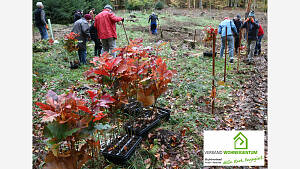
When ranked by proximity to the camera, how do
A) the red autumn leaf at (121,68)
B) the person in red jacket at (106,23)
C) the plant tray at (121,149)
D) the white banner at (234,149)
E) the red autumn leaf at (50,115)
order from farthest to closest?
1. the person in red jacket at (106,23)
2. the white banner at (234,149)
3. the plant tray at (121,149)
4. the red autumn leaf at (121,68)
5. the red autumn leaf at (50,115)

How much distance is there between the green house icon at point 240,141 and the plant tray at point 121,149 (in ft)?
4.24

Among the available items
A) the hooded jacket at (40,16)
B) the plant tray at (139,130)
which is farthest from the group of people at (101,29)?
the plant tray at (139,130)

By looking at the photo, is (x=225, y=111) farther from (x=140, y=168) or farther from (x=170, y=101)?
(x=140, y=168)

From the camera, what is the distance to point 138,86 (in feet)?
9.86

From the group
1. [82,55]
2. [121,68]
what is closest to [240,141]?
[121,68]

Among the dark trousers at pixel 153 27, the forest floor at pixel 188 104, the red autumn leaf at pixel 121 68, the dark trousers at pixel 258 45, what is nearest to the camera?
the red autumn leaf at pixel 121 68

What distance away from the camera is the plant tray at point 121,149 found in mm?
2525

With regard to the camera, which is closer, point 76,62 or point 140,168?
point 140,168

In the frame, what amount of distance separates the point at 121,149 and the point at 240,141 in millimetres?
1586

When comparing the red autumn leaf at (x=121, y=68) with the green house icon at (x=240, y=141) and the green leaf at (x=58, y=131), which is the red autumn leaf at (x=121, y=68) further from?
the green house icon at (x=240, y=141)

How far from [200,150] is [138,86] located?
1.31 meters

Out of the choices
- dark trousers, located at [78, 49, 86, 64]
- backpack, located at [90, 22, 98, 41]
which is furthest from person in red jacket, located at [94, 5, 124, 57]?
dark trousers, located at [78, 49, 86, 64]

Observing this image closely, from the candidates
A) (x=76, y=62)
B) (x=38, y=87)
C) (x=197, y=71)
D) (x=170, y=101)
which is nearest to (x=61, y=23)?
(x=76, y=62)

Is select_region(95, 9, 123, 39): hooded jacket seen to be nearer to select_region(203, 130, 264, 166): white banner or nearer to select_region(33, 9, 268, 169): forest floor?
select_region(33, 9, 268, 169): forest floor
